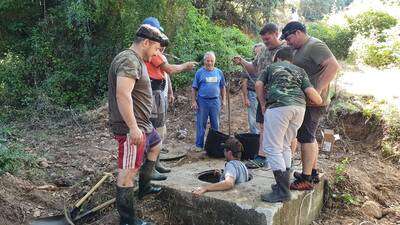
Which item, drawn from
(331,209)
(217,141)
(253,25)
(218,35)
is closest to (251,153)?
(217,141)

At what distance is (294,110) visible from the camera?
3898mm

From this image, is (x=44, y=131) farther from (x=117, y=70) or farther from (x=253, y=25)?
(x=253, y=25)

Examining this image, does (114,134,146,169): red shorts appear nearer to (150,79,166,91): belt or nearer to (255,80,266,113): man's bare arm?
(150,79,166,91): belt

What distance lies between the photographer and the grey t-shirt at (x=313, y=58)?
4309 millimetres

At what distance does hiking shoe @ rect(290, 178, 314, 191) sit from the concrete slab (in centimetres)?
5

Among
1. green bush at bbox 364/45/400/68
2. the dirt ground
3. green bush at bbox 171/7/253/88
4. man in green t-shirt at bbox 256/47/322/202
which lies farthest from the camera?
green bush at bbox 364/45/400/68

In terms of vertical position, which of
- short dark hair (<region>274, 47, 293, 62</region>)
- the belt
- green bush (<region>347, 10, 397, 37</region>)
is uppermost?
green bush (<region>347, 10, 397, 37</region>)

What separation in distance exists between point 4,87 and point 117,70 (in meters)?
8.02

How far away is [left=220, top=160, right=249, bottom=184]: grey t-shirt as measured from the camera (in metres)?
4.50

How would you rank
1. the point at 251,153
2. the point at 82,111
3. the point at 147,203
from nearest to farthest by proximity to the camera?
the point at 147,203, the point at 251,153, the point at 82,111

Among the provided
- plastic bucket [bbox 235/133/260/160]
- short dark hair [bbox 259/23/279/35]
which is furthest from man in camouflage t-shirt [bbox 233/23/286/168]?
plastic bucket [bbox 235/133/260/160]

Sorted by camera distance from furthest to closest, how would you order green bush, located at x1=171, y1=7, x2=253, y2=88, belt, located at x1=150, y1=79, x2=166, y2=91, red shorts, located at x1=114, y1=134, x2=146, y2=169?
1. green bush, located at x1=171, y1=7, x2=253, y2=88
2. belt, located at x1=150, y1=79, x2=166, y2=91
3. red shorts, located at x1=114, y1=134, x2=146, y2=169

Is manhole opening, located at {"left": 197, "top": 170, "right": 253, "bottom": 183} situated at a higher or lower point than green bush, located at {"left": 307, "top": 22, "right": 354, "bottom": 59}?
lower

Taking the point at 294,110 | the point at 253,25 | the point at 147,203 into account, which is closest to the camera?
the point at 294,110
